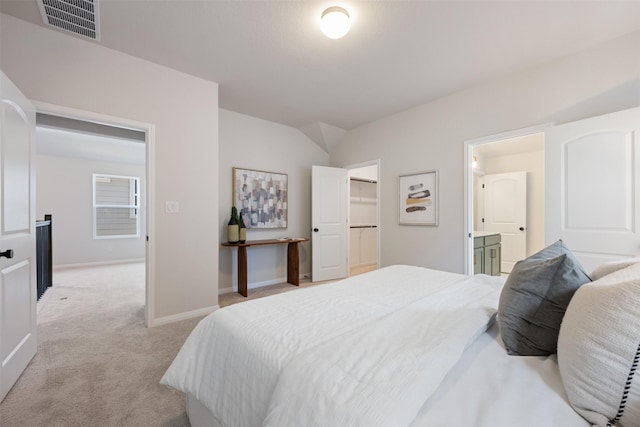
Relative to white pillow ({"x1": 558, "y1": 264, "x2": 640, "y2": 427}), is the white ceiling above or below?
above

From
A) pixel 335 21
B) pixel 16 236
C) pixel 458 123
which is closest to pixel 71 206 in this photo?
pixel 16 236

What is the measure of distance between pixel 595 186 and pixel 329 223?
126 inches

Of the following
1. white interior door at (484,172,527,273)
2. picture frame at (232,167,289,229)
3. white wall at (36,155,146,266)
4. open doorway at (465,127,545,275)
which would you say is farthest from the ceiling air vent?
white interior door at (484,172,527,273)

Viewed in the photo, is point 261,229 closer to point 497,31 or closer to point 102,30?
point 102,30

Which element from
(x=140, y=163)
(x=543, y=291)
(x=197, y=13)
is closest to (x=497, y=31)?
A: (x=543, y=291)

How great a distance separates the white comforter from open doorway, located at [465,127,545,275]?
3.59 metres

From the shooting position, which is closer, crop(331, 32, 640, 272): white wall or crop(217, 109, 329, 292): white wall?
Answer: crop(331, 32, 640, 272): white wall

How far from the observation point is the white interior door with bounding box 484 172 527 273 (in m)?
4.69

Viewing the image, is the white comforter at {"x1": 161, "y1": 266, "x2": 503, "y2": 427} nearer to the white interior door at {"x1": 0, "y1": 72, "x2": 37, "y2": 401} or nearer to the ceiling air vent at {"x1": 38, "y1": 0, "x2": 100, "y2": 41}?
the white interior door at {"x1": 0, "y1": 72, "x2": 37, "y2": 401}

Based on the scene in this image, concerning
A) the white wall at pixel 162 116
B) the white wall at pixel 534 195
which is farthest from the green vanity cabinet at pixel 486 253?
the white wall at pixel 162 116

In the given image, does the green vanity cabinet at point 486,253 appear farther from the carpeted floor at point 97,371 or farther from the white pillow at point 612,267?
the carpeted floor at point 97,371

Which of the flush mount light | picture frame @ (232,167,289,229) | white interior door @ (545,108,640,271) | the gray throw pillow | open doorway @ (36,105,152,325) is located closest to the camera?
the gray throw pillow

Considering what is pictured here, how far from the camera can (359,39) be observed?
224cm

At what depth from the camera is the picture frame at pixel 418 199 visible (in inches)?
135
